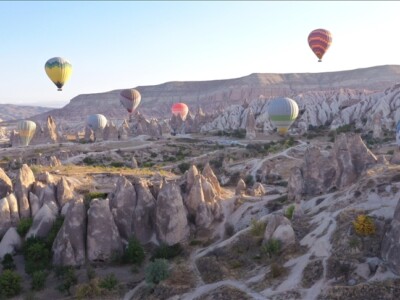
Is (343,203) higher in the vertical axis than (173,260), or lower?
higher

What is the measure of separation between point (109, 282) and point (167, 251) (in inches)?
140

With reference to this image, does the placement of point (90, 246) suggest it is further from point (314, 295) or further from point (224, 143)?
point (224, 143)

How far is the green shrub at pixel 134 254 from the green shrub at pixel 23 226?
18.3ft

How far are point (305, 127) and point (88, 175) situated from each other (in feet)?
196

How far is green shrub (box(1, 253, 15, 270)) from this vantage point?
21.3m

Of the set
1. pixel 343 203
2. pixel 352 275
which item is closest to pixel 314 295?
pixel 352 275

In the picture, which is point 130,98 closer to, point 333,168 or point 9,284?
point 333,168

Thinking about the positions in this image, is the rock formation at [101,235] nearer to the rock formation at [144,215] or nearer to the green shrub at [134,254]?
the green shrub at [134,254]

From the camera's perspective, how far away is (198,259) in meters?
20.7

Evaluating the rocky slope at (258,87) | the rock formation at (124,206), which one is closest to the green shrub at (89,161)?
the rock formation at (124,206)

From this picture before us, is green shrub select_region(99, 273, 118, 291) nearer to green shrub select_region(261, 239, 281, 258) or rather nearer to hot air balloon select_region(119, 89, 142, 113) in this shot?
green shrub select_region(261, 239, 281, 258)

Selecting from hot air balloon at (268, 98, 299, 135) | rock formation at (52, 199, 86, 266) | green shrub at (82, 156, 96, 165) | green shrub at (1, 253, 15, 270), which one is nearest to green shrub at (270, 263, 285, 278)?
rock formation at (52, 199, 86, 266)

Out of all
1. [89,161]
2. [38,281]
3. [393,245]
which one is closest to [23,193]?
[38,281]

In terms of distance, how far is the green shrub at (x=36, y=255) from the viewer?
69.4 feet
